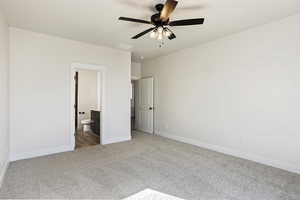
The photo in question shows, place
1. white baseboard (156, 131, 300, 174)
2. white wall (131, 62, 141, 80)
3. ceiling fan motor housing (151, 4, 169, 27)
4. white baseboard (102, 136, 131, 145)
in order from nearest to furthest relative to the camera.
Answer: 1. ceiling fan motor housing (151, 4, 169, 27)
2. white baseboard (156, 131, 300, 174)
3. white baseboard (102, 136, 131, 145)
4. white wall (131, 62, 141, 80)

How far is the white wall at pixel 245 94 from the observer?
2.87 m

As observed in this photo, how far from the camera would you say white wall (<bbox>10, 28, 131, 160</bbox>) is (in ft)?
10.9

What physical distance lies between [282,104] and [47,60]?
15.6ft

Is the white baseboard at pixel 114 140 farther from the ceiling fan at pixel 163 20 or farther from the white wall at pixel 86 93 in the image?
the ceiling fan at pixel 163 20

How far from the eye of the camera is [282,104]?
9.63ft

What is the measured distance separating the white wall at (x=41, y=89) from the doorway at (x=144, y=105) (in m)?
1.86

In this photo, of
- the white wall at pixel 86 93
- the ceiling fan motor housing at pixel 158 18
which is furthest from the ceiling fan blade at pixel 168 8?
the white wall at pixel 86 93

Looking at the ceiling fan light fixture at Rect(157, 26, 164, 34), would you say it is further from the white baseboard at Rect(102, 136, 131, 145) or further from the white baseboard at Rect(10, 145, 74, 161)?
the white baseboard at Rect(10, 145, 74, 161)

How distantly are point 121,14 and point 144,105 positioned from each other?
3764 millimetres

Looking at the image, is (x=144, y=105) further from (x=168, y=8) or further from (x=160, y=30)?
(x=168, y=8)

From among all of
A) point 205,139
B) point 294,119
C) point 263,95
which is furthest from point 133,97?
point 294,119

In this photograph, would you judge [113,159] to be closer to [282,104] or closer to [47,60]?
[47,60]

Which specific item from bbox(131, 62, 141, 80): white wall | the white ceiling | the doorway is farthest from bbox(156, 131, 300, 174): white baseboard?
bbox(131, 62, 141, 80): white wall

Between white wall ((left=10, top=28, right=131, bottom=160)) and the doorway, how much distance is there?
6.10 feet
